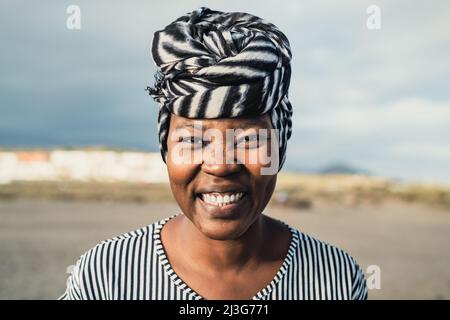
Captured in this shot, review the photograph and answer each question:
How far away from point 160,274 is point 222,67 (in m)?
0.99

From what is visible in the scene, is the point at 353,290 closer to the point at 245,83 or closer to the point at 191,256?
the point at 191,256

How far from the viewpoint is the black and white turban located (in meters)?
2.31

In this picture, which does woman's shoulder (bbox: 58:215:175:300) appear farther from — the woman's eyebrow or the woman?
the woman's eyebrow

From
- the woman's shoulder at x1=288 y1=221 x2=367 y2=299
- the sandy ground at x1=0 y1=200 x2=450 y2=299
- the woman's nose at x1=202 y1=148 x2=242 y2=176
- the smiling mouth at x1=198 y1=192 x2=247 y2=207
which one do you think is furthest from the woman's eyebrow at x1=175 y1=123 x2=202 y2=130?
the sandy ground at x1=0 y1=200 x2=450 y2=299

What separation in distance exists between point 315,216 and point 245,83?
94.7ft

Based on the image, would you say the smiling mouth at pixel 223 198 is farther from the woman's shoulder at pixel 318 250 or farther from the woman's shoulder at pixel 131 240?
the woman's shoulder at pixel 318 250

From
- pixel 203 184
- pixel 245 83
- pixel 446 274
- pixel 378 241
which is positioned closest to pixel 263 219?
pixel 203 184

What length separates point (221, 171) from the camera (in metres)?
2.26

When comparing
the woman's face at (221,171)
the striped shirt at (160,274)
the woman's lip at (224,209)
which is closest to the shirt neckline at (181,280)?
the striped shirt at (160,274)

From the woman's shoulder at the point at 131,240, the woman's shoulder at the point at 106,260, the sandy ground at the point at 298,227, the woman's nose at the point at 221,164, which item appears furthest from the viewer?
the sandy ground at the point at 298,227

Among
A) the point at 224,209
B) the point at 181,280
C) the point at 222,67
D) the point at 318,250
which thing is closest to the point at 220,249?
the point at 181,280

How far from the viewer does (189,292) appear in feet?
8.51

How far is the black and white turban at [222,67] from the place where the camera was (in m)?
2.31
